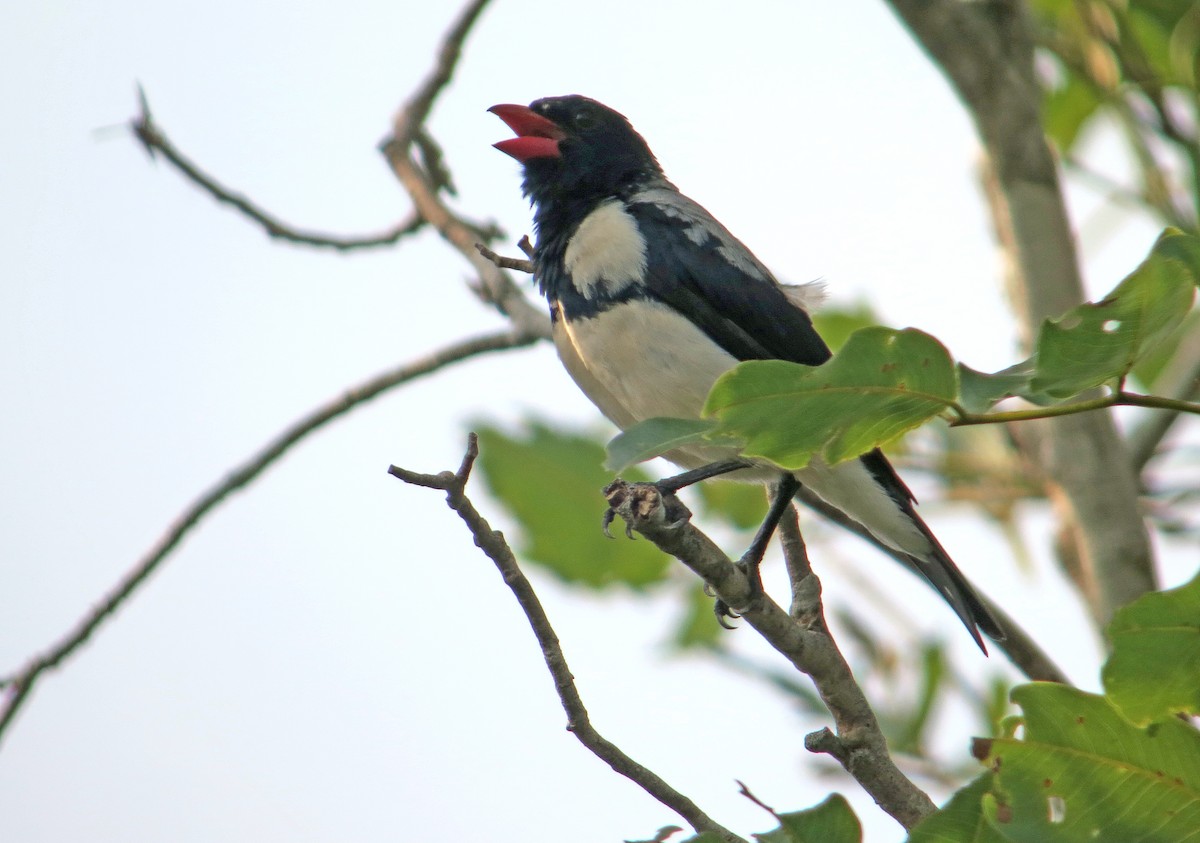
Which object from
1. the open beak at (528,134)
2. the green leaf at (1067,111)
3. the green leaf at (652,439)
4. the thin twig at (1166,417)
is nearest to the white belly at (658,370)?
the thin twig at (1166,417)

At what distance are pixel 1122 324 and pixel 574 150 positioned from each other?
3602 millimetres

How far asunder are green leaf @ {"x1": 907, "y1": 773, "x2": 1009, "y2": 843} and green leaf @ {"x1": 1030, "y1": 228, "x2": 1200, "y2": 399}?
0.64 metres

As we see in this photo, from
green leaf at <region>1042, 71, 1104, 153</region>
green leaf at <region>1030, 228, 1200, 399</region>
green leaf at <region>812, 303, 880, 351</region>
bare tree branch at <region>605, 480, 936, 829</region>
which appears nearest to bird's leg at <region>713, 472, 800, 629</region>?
bare tree branch at <region>605, 480, 936, 829</region>

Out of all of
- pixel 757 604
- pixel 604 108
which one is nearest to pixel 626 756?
pixel 757 604

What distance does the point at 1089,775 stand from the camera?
2209 mm

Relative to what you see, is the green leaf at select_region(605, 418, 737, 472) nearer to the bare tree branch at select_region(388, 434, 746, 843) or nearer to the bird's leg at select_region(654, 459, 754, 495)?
the bare tree branch at select_region(388, 434, 746, 843)

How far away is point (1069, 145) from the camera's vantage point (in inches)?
221

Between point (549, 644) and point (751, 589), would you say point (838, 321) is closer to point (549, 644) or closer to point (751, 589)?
point (751, 589)

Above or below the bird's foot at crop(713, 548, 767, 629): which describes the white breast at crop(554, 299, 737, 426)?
above

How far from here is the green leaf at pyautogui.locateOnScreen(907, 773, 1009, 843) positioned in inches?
83.4

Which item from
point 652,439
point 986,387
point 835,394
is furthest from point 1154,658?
point 652,439

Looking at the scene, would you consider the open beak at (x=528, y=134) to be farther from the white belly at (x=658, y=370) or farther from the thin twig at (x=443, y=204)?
the white belly at (x=658, y=370)

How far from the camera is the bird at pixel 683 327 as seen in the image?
4.44 m

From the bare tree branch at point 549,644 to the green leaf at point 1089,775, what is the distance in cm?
51
